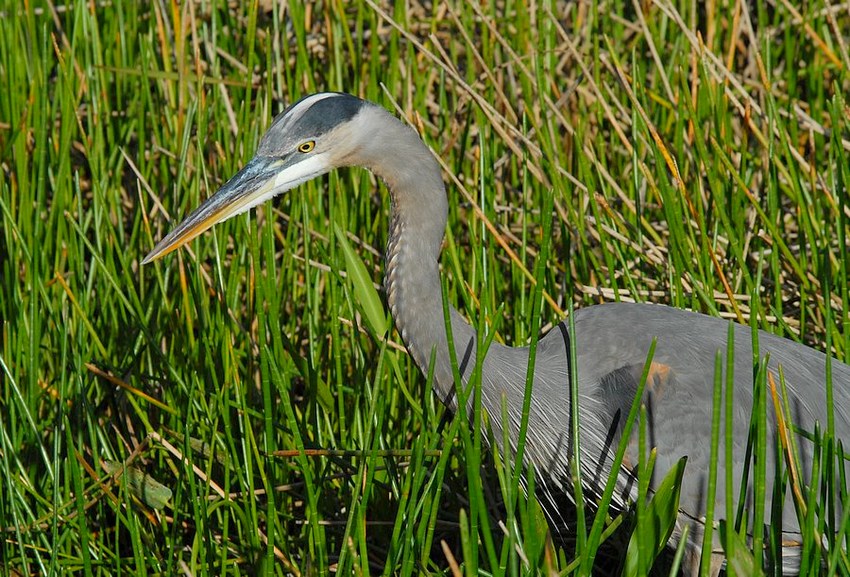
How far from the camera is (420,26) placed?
354 centimetres

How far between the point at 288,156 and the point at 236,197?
0.12 m

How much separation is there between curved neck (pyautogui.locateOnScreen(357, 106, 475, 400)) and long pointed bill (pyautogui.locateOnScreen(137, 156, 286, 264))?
0.15 meters

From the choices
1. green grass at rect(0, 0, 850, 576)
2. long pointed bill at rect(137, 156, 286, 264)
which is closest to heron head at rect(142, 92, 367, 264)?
long pointed bill at rect(137, 156, 286, 264)

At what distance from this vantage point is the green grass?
7.14 ft

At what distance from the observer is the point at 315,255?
291cm

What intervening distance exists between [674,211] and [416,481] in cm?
104

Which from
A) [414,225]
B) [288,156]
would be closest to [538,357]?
[414,225]

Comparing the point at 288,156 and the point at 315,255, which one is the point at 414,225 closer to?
the point at 288,156

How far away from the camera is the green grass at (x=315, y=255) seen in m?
2.18

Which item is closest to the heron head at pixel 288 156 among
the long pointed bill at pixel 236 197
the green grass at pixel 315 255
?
the long pointed bill at pixel 236 197

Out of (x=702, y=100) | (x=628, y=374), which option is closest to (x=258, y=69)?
(x=702, y=100)

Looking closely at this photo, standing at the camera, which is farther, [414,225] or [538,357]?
[538,357]

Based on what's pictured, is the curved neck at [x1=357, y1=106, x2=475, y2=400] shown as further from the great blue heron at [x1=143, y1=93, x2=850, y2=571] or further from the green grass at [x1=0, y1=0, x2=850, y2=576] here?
the green grass at [x1=0, y1=0, x2=850, y2=576]

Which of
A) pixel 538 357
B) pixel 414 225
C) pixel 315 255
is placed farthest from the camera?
pixel 315 255
